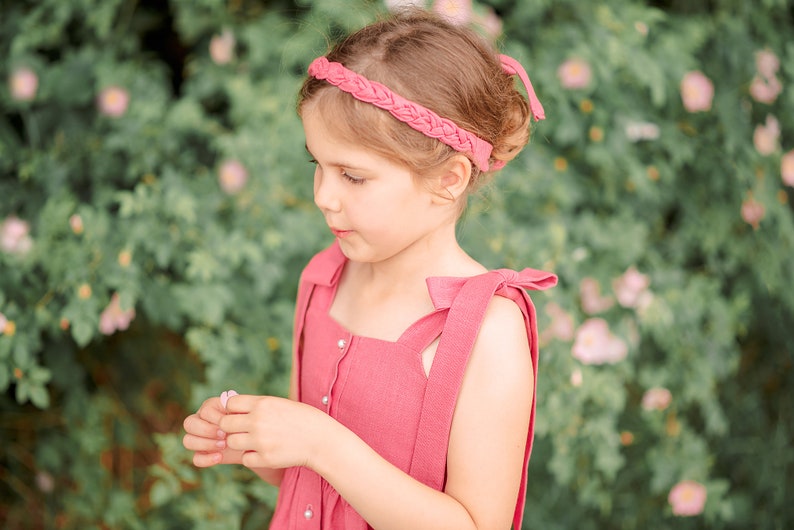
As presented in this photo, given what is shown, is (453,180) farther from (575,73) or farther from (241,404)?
(575,73)

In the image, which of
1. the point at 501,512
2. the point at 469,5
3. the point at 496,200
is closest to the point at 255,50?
the point at 469,5

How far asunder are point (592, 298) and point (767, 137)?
27.8 inches

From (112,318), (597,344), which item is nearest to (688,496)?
(597,344)

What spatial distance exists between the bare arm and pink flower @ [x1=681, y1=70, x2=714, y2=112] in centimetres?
139

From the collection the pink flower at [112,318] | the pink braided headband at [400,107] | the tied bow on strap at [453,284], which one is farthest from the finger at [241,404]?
the pink flower at [112,318]

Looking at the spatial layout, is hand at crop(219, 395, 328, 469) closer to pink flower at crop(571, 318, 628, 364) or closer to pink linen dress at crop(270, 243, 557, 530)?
pink linen dress at crop(270, 243, 557, 530)

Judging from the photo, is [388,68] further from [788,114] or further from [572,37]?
[788,114]

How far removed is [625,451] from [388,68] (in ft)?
5.62

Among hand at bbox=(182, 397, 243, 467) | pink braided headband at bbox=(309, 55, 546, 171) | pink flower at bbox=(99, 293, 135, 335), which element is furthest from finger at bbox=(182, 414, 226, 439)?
pink flower at bbox=(99, 293, 135, 335)

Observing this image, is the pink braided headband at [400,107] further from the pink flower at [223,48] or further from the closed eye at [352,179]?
the pink flower at [223,48]

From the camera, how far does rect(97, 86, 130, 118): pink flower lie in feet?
6.80

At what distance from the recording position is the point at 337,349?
1.12 meters

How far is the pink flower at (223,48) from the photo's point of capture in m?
2.11

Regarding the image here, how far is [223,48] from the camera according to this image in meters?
2.11
